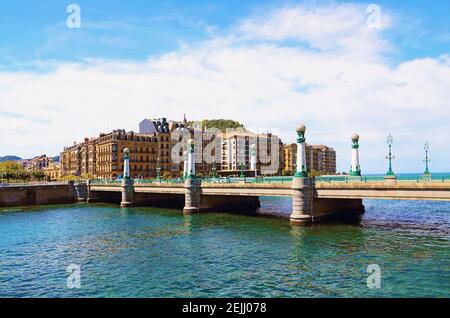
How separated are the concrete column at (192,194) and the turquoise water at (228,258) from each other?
9.25 m

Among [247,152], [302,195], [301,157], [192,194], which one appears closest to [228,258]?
[302,195]

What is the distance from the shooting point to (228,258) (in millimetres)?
29844

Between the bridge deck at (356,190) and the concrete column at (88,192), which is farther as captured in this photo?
the concrete column at (88,192)

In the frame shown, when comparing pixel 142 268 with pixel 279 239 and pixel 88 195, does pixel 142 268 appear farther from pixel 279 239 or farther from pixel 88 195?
pixel 88 195

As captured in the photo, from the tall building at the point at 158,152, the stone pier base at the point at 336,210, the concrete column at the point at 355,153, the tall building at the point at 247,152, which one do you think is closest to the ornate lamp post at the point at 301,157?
the stone pier base at the point at 336,210

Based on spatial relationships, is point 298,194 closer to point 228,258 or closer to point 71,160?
point 228,258

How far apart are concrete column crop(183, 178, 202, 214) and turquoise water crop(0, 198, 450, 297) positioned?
30.4 feet

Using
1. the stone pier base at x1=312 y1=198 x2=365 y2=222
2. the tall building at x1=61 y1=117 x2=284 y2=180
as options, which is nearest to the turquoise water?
the stone pier base at x1=312 y1=198 x2=365 y2=222

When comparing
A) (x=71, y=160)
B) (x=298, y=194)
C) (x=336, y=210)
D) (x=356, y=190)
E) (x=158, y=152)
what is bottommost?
(x=336, y=210)

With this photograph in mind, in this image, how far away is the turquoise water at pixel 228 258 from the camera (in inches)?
888

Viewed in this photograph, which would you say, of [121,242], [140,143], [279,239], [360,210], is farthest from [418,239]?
[140,143]

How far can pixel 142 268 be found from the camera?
27.4 m

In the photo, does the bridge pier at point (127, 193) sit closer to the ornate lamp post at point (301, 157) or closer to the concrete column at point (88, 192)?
the concrete column at point (88, 192)

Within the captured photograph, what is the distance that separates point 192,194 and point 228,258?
2984 centimetres
